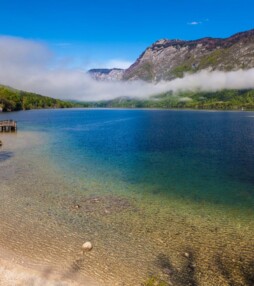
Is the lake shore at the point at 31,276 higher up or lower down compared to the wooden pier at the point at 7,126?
lower down

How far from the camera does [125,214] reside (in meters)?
30.7

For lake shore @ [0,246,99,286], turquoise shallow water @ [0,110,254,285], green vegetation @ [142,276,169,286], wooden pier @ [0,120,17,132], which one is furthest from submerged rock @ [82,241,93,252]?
wooden pier @ [0,120,17,132]

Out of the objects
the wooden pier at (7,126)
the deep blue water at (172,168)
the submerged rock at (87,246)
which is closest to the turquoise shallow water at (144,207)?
the deep blue water at (172,168)

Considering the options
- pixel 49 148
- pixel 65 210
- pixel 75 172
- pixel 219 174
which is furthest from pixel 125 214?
pixel 49 148

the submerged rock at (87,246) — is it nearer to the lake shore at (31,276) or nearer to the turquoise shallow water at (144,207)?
the turquoise shallow water at (144,207)


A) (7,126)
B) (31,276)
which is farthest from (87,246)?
(7,126)

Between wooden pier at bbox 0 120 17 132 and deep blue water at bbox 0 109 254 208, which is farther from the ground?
wooden pier at bbox 0 120 17 132

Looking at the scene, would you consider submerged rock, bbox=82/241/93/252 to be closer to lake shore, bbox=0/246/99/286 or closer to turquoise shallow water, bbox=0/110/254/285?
turquoise shallow water, bbox=0/110/254/285

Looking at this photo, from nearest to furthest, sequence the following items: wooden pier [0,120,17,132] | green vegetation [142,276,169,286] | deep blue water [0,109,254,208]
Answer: green vegetation [142,276,169,286], deep blue water [0,109,254,208], wooden pier [0,120,17,132]

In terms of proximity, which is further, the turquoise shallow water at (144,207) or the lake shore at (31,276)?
the turquoise shallow water at (144,207)

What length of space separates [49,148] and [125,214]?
45.5m

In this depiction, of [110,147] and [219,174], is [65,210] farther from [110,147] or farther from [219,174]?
[110,147]

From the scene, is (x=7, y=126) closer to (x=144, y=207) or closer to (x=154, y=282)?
(x=144, y=207)

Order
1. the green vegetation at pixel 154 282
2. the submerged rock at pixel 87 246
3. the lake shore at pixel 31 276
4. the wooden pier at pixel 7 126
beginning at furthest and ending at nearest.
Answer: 1. the wooden pier at pixel 7 126
2. the submerged rock at pixel 87 246
3. the lake shore at pixel 31 276
4. the green vegetation at pixel 154 282
